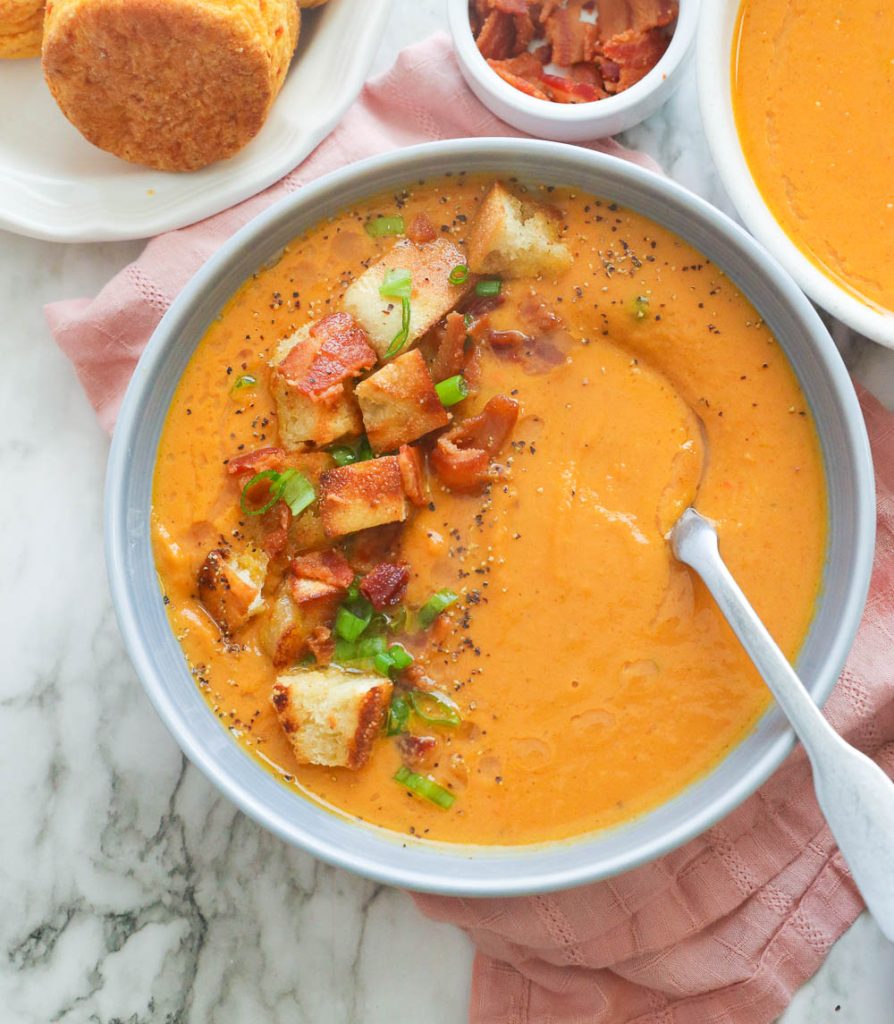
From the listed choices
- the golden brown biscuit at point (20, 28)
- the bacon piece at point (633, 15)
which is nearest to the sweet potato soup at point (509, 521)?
the bacon piece at point (633, 15)

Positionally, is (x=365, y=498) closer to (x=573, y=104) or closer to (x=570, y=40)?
(x=573, y=104)

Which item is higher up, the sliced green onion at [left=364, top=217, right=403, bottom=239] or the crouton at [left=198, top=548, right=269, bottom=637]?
the sliced green onion at [left=364, top=217, right=403, bottom=239]

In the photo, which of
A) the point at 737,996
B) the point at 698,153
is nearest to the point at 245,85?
the point at 698,153

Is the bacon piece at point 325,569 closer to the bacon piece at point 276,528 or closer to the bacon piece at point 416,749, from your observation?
the bacon piece at point 276,528

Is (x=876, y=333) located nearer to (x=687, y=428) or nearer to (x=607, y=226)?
(x=687, y=428)

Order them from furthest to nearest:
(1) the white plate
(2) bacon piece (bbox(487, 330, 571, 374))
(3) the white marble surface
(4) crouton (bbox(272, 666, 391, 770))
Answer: (3) the white marble surface, (1) the white plate, (2) bacon piece (bbox(487, 330, 571, 374)), (4) crouton (bbox(272, 666, 391, 770))

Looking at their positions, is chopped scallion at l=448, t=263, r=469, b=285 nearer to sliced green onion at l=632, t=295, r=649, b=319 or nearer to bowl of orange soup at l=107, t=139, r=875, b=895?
bowl of orange soup at l=107, t=139, r=875, b=895

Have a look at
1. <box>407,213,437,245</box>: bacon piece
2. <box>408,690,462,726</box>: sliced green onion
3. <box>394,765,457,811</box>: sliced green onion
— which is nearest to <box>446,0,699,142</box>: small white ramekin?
<box>407,213,437,245</box>: bacon piece
